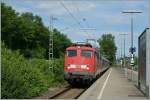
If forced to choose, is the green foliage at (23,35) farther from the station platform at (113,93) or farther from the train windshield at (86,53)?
the station platform at (113,93)

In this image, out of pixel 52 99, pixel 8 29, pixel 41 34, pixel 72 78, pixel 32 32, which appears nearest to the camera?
pixel 52 99

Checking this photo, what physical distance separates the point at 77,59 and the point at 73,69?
1066mm

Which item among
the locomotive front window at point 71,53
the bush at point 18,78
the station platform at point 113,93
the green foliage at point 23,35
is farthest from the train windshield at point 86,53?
the green foliage at point 23,35

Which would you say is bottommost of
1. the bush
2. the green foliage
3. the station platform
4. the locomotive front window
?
the station platform

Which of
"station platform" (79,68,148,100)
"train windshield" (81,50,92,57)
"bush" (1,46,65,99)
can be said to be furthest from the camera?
"train windshield" (81,50,92,57)

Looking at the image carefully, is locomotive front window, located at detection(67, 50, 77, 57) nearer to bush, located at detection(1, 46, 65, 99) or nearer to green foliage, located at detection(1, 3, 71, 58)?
bush, located at detection(1, 46, 65, 99)

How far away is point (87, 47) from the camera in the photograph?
3728 centimetres

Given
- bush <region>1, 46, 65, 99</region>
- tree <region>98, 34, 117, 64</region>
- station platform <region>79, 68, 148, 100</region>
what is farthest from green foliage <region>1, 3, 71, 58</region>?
bush <region>1, 46, 65, 99</region>

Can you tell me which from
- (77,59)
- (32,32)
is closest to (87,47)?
(77,59)

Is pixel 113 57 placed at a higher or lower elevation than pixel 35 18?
lower

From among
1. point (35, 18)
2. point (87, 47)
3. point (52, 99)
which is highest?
point (35, 18)

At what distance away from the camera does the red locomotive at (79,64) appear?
116ft

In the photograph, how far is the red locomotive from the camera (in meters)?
35.5

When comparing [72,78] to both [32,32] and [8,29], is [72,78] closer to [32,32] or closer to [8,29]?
[8,29]
